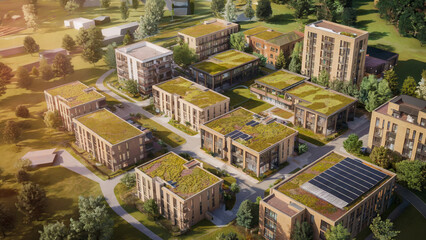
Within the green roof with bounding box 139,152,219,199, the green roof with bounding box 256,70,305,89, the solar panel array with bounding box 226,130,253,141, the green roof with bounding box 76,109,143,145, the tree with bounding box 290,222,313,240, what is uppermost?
the green roof with bounding box 256,70,305,89

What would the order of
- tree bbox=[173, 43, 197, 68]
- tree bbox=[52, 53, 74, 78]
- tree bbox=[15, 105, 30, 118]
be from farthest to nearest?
1. tree bbox=[173, 43, 197, 68]
2. tree bbox=[52, 53, 74, 78]
3. tree bbox=[15, 105, 30, 118]

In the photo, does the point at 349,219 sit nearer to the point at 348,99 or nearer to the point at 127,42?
the point at 348,99

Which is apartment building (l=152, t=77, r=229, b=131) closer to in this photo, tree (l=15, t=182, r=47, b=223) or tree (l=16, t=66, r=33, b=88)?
tree (l=15, t=182, r=47, b=223)

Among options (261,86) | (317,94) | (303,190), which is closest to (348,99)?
(317,94)

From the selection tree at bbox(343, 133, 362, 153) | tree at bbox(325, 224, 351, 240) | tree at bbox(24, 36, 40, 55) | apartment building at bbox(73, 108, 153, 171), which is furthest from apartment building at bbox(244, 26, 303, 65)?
tree at bbox(325, 224, 351, 240)

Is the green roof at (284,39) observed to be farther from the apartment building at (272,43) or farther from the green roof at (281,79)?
the green roof at (281,79)

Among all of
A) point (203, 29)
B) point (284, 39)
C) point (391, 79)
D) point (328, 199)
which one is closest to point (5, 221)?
point (328, 199)

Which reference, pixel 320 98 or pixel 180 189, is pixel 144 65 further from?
pixel 180 189

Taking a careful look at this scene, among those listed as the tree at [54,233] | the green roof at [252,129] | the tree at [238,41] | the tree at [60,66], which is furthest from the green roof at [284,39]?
the tree at [54,233]
